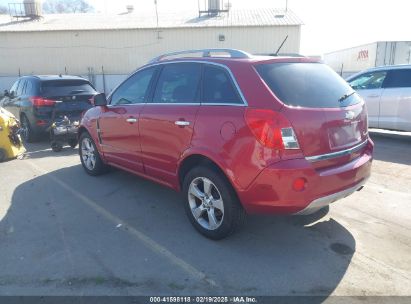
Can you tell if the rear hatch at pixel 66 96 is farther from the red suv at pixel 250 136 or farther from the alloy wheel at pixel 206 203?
the alloy wheel at pixel 206 203

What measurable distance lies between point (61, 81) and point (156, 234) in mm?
6209

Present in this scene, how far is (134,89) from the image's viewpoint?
488 cm

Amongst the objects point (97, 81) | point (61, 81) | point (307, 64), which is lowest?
point (97, 81)

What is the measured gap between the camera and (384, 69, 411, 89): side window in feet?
25.8

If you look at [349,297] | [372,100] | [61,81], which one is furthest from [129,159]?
[372,100]

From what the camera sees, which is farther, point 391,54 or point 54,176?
point 391,54

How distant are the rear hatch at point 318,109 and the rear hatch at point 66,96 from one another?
20.8ft

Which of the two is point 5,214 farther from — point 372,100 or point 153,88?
point 372,100

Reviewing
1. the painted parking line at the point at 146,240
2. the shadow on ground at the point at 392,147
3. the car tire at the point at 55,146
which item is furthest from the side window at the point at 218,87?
the car tire at the point at 55,146

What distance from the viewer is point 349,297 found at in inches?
112

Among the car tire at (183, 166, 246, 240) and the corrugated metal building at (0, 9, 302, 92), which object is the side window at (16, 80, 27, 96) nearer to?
the car tire at (183, 166, 246, 240)

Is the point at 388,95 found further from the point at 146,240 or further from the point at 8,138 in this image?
the point at 8,138

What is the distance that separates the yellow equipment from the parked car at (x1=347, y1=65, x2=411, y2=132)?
305 inches

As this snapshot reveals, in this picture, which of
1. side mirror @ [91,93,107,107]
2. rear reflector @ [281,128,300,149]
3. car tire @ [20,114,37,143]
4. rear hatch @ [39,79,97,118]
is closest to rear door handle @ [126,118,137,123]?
side mirror @ [91,93,107,107]
